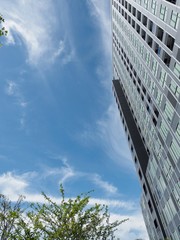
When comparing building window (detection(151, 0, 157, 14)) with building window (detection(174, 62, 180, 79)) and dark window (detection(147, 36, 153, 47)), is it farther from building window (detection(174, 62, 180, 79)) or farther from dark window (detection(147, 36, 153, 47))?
building window (detection(174, 62, 180, 79))

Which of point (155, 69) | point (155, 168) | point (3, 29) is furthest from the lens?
point (155, 168)

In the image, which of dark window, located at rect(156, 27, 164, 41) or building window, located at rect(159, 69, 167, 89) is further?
dark window, located at rect(156, 27, 164, 41)

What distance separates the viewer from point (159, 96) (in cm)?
3422

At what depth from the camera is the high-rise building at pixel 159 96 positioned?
2831 cm

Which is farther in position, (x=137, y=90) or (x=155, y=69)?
(x=137, y=90)

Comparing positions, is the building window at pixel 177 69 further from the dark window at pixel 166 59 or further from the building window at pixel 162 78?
the dark window at pixel 166 59

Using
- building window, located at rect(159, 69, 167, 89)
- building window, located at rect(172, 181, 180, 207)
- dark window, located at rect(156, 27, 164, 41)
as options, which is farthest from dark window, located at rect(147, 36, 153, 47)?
building window, located at rect(172, 181, 180, 207)

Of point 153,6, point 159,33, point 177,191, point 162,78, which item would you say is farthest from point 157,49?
point 177,191

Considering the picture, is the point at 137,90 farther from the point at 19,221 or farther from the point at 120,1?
the point at 19,221

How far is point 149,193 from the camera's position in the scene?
43.6 metres

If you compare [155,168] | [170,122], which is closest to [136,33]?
[170,122]

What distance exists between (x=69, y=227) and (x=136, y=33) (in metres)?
40.8

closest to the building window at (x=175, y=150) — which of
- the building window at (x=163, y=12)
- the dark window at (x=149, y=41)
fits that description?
the building window at (x=163, y=12)

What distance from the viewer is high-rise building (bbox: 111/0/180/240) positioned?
92.9 feet
